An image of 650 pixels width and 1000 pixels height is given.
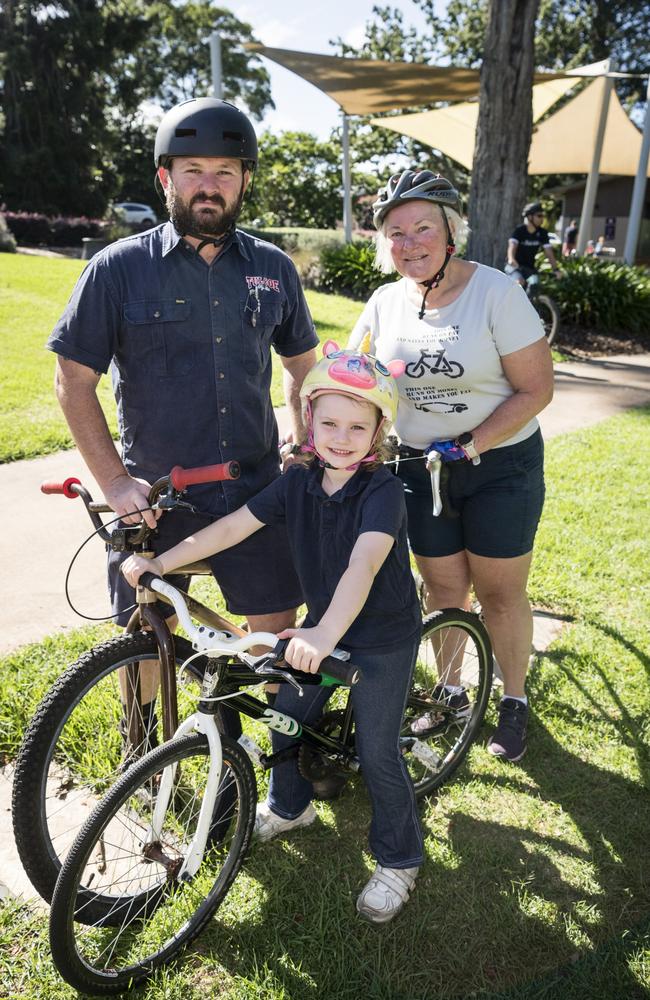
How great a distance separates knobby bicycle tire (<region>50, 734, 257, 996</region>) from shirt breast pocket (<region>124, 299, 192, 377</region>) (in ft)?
3.72

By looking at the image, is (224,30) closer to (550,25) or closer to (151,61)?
(151,61)

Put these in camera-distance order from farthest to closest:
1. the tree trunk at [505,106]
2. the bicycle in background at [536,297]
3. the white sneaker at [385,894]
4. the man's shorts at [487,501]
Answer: the bicycle in background at [536,297] < the tree trunk at [505,106] < the man's shorts at [487,501] < the white sneaker at [385,894]

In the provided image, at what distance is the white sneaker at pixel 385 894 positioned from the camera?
93.7 inches

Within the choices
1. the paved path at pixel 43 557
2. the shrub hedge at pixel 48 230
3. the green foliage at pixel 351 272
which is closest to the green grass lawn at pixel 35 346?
the paved path at pixel 43 557

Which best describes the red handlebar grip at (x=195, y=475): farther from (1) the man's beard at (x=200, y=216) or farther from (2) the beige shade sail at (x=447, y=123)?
(2) the beige shade sail at (x=447, y=123)

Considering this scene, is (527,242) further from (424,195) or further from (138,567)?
(138,567)

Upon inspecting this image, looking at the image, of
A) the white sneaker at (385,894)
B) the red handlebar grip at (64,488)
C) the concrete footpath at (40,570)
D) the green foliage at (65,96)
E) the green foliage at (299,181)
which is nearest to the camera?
the red handlebar grip at (64,488)

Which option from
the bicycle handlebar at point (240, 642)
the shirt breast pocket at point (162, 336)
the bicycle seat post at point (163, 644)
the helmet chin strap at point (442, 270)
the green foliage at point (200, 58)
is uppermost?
the green foliage at point (200, 58)

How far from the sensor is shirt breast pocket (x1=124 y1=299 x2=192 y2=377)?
2.35 m

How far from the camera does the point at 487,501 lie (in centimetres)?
285

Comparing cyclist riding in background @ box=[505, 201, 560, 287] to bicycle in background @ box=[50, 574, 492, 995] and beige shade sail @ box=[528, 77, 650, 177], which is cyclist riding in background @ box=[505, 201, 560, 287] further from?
beige shade sail @ box=[528, 77, 650, 177]

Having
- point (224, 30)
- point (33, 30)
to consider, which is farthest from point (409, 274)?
point (224, 30)

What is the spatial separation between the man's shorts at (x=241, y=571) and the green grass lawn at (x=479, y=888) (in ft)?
2.78

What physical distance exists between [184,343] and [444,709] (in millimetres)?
1687
